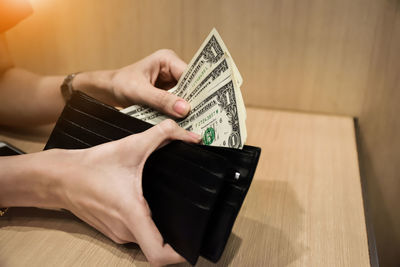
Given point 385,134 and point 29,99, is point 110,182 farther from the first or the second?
point 385,134

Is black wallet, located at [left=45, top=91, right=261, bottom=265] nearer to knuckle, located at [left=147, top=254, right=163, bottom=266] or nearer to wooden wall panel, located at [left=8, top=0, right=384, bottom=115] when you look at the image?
knuckle, located at [left=147, top=254, right=163, bottom=266]

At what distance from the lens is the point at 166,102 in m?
0.62

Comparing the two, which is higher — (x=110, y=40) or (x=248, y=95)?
(x=110, y=40)

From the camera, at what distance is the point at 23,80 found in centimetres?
91

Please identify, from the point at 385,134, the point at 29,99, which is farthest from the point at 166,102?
the point at 385,134

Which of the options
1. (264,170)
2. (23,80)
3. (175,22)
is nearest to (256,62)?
(175,22)

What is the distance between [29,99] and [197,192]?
1.96ft

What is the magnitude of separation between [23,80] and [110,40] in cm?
28

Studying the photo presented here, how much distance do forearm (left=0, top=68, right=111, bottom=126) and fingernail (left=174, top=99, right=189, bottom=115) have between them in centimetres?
36

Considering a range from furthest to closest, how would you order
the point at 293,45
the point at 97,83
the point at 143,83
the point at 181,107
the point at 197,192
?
the point at 293,45 → the point at 97,83 → the point at 143,83 → the point at 181,107 → the point at 197,192

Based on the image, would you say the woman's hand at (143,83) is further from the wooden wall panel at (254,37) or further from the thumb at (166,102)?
the wooden wall panel at (254,37)

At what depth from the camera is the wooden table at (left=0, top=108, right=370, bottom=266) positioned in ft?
1.77

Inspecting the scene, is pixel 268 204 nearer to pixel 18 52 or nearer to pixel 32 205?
pixel 32 205

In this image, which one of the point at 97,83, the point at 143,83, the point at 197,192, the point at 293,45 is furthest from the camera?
the point at 293,45
